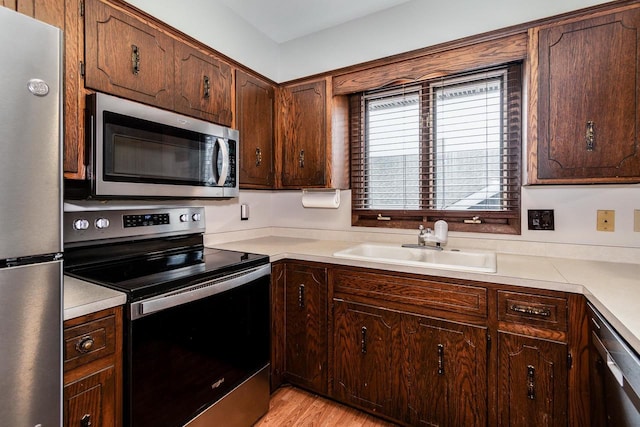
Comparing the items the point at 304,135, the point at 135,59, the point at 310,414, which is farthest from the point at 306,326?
the point at 135,59

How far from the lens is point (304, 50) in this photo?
257 cm

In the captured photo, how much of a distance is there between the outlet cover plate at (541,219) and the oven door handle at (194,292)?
60.2 inches

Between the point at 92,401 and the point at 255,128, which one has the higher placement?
the point at 255,128

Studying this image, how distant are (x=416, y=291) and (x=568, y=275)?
64 centimetres

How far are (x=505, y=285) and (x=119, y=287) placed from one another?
1.52 m

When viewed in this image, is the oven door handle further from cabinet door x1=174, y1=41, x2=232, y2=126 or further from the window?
the window

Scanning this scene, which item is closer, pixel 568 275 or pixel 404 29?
pixel 568 275

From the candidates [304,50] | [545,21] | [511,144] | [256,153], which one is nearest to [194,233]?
[256,153]

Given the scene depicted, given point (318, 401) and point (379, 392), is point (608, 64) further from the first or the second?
point (318, 401)

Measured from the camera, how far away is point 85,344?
101 cm

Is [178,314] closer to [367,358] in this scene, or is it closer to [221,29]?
[367,358]

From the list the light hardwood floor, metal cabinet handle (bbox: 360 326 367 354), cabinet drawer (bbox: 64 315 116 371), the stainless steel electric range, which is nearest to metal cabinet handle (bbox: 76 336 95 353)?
cabinet drawer (bbox: 64 315 116 371)

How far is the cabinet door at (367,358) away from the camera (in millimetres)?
1671

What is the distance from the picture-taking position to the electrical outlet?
5.49ft
